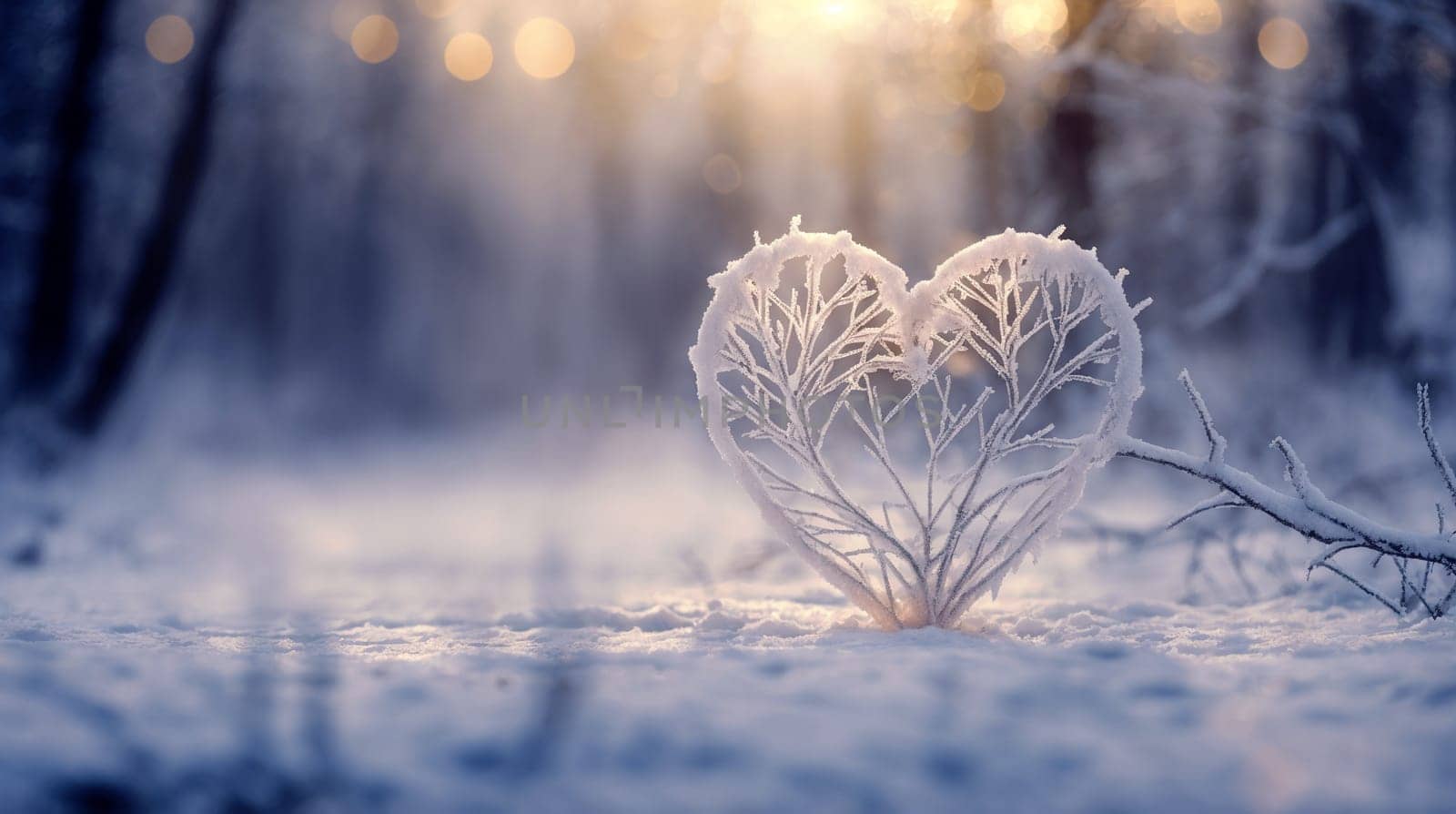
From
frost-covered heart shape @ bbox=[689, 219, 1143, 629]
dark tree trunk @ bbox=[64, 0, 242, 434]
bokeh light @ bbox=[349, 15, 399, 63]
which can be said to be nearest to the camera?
frost-covered heart shape @ bbox=[689, 219, 1143, 629]

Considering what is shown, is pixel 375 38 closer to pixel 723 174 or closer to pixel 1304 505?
pixel 723 174

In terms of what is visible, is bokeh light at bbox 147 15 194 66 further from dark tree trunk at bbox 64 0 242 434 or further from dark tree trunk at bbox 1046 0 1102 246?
dark tree trunk at bbox 1046 0 1102 246

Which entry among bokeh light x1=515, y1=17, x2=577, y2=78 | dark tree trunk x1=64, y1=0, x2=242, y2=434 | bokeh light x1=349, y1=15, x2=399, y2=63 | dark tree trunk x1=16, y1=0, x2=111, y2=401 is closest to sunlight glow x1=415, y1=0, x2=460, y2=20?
bokeh light x1=349, y1=15, x2=399, y2=63

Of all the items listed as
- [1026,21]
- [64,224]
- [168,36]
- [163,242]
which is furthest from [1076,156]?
[168,36]

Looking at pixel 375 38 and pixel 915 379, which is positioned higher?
pixel 375 38

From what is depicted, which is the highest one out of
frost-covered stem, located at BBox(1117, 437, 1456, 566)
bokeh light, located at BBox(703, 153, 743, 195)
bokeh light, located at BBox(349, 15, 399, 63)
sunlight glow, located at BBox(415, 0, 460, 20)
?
bokeh light, located at BBox(349, 15, 399, 63)

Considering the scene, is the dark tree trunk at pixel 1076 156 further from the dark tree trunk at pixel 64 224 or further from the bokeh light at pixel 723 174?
the bokeh light at pixel 723 174
